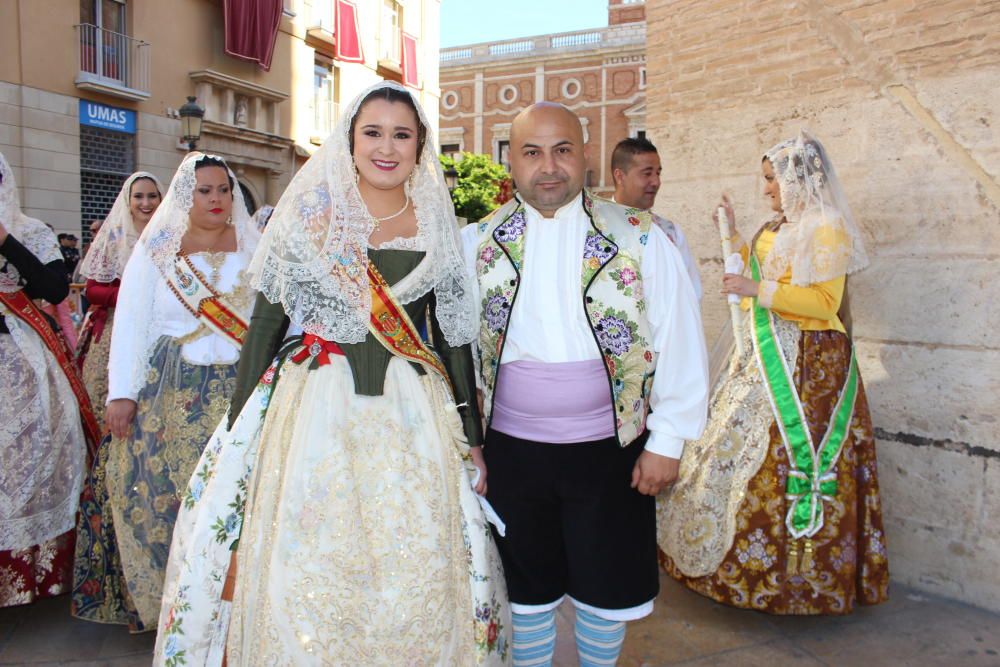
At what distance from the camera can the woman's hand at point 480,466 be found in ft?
7.47

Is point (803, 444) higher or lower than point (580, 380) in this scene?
lower

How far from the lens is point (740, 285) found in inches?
131

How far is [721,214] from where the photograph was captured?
355 centimetres

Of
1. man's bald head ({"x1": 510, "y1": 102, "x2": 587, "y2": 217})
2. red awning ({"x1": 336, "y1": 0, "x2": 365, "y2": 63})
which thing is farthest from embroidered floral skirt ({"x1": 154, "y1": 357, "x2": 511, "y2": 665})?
red awning ({"x1": 336, "y1": 0, "x2": 365, "y2": 63})

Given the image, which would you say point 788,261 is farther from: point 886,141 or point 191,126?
point 191,126

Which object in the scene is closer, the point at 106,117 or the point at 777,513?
the point at 777,513

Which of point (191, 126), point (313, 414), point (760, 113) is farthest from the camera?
point (191, 126)

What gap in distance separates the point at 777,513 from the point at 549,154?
1.79 m

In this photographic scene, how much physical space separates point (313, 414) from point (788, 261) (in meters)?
2.12

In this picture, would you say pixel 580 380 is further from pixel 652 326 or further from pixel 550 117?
pixel 550 117

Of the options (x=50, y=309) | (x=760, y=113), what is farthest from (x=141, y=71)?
(x=760, y=113)

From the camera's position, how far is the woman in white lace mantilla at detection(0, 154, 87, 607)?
10.3ft

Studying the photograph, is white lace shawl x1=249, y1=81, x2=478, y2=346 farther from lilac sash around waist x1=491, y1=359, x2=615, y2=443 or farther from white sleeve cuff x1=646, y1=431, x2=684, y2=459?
white sleeve cuff x1=646, y1=431, x2=684, y2=459

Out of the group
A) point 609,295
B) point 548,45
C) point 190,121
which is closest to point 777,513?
point 609,295
